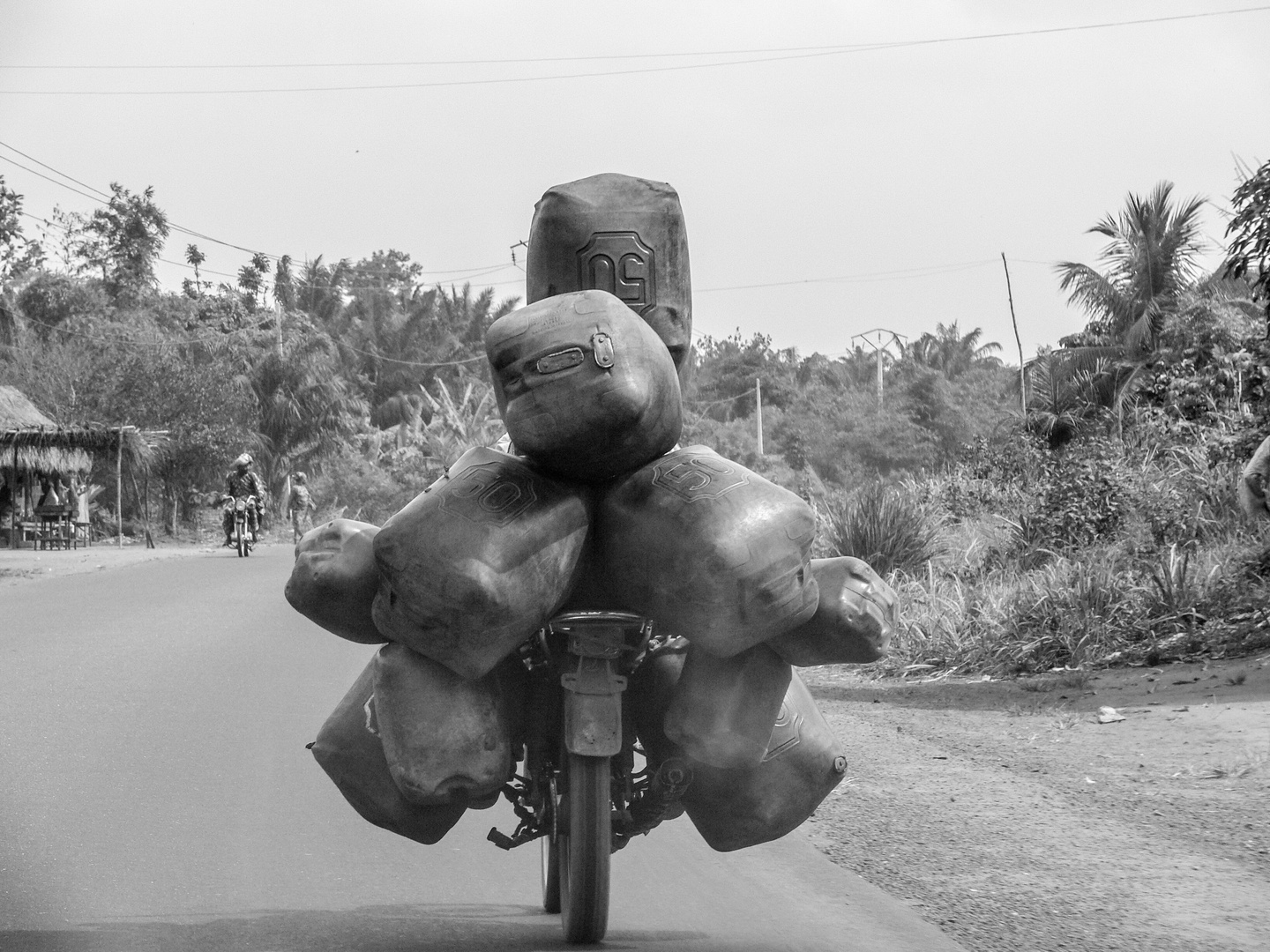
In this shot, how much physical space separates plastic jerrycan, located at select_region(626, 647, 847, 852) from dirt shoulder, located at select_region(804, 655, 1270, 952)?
0.80 m

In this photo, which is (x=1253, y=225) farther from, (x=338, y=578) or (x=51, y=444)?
(x=51, y=444)

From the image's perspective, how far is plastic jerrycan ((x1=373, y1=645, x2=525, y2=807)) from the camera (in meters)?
3.83

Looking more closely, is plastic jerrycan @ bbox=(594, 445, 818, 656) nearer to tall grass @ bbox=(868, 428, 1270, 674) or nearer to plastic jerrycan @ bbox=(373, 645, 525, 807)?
plastic jerrycan @ bbox=(373, 645, 525, 807)

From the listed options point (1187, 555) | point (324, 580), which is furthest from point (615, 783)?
point (1187, 555)

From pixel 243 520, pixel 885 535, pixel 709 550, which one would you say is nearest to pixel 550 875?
pixel 709 550

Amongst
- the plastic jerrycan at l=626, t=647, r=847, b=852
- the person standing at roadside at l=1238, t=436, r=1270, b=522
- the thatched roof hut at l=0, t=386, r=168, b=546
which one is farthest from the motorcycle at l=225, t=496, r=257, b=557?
the plastic jerrycan at l=626, t=647, r=847, b=852

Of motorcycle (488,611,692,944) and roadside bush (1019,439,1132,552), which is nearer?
motorcycle (488,611,692,944)

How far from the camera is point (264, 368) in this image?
45812 millimetres

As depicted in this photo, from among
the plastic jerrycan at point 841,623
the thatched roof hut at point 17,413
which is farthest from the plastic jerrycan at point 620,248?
the thatched roof hut at point 17,413

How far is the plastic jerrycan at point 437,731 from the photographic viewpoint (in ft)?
12.6

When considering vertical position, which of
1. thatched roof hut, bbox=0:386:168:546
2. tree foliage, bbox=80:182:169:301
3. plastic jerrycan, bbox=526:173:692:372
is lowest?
plastic jerrycan, bbox=526:173:692:372

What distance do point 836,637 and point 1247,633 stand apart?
804 cm

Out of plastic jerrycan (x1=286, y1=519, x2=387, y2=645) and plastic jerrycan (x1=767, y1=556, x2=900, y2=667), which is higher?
plastic jerrycan (x1=286, y1=519, x2=387, y2=645)

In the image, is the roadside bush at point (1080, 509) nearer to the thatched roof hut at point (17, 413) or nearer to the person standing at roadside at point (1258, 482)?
the person standing at roadside at point (1258, 482)
